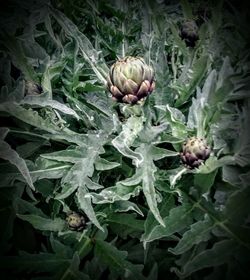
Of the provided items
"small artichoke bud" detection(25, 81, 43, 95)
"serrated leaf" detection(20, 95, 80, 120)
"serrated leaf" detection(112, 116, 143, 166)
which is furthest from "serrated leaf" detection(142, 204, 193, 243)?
"small artichoke bud" detection(25, 81, 43, 95)

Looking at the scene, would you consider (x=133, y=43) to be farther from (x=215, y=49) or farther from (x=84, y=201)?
(x=84, y=201)

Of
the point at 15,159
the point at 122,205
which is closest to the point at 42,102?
the point at 15,159

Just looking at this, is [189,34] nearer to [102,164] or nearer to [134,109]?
[134,109]

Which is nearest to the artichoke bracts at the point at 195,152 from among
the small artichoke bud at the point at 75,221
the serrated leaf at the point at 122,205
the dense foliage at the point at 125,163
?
the dense foliage at the point at 125,163

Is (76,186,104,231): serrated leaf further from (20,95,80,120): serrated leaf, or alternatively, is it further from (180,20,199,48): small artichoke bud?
(180,20,199,48): small artichoke bud

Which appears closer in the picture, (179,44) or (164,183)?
(164,183)

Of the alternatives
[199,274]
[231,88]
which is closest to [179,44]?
[231,88]

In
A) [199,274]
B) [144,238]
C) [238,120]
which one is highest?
[238,120]
